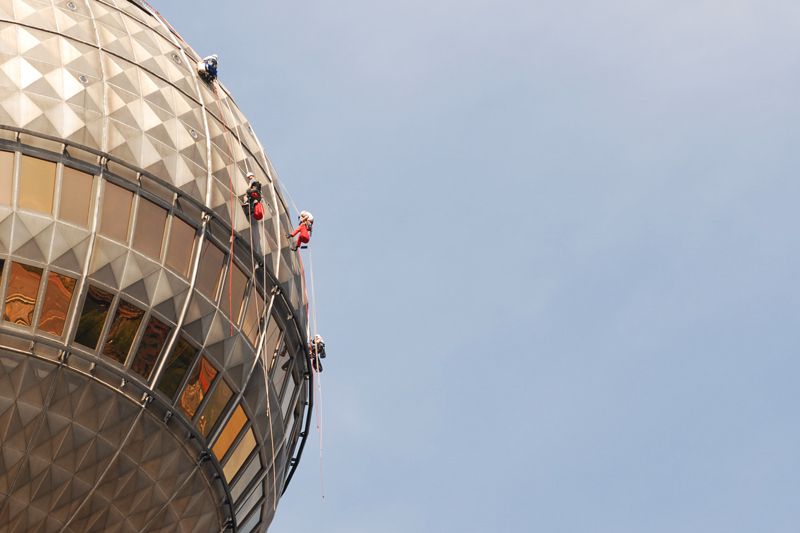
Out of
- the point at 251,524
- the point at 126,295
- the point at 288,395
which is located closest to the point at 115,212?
the point at 126,295

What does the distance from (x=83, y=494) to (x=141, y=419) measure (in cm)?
217

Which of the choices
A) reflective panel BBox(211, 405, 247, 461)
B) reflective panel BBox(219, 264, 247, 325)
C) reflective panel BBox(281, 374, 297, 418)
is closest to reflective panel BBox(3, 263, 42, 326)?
reflective panel BBox(219, 264, 247, 325)

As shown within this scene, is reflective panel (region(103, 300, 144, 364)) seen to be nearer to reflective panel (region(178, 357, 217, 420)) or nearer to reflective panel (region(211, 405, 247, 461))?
reflective panel (region(178, 357, 217, 420))

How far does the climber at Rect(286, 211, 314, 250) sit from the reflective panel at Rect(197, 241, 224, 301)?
398 cm

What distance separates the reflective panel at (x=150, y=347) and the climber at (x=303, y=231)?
644cm

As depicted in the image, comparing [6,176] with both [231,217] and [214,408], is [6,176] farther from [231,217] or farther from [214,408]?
[214,408]

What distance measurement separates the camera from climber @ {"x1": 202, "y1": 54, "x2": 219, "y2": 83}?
43531mm

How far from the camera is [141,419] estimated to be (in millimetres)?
37844

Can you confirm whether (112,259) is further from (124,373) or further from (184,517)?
(184,517)

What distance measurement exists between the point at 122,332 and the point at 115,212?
2.85 m

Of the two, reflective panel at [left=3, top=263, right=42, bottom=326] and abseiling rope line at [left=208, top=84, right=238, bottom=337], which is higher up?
abseiling rope line at [left=208, top=84, right=238, bottom=337]

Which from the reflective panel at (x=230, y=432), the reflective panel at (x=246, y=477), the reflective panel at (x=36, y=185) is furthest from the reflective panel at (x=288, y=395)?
the reflective panel at (x=36, y=185)

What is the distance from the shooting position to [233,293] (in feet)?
131

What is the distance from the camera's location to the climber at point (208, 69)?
4353 centimetres
